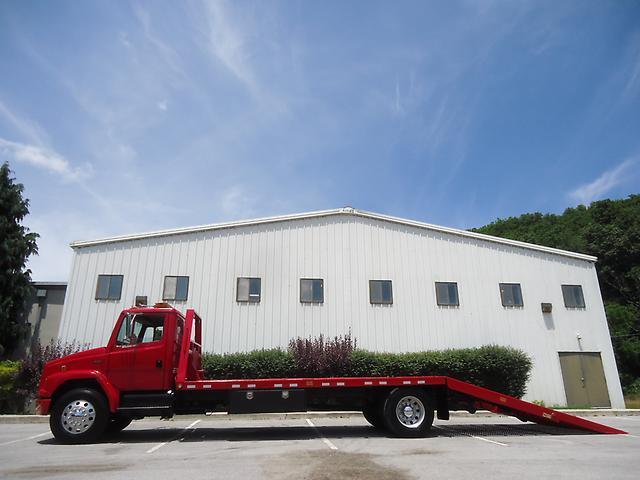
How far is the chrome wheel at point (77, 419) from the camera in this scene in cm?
898

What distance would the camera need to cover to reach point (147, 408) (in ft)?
30.3

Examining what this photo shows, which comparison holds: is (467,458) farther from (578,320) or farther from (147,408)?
(578,320)

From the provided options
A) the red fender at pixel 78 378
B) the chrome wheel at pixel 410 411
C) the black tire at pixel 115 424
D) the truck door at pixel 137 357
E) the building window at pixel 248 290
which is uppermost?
the building window at pixel 248 290

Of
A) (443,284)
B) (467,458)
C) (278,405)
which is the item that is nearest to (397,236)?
(443,284)

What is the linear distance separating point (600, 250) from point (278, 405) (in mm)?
49652

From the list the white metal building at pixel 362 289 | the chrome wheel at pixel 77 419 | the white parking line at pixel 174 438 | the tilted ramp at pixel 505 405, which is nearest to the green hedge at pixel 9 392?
the white metal building at pixel 362 289

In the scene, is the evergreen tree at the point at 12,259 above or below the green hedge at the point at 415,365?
above

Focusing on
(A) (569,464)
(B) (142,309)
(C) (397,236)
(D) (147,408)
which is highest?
(C) (397,236)

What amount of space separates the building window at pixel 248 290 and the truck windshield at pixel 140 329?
8.77m

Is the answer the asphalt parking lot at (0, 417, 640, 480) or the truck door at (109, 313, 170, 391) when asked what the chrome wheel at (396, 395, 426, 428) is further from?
the truck door at (109, 313, 170, 391)

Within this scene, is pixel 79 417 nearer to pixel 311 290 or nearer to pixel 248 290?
pixel 248 290

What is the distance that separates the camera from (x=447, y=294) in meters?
20.0

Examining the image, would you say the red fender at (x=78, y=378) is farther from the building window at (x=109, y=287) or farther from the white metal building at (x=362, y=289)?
the building window at (x=109, y=287)

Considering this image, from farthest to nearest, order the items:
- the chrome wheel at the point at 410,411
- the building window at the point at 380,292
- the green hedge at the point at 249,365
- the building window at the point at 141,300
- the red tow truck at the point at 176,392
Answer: the building window at the point at 380,292
the building window at the point at 141,300
the green hedge at the point at 249,365
the chrome wheel at the point at 410,411
the red tow truck at the point at 176,392
